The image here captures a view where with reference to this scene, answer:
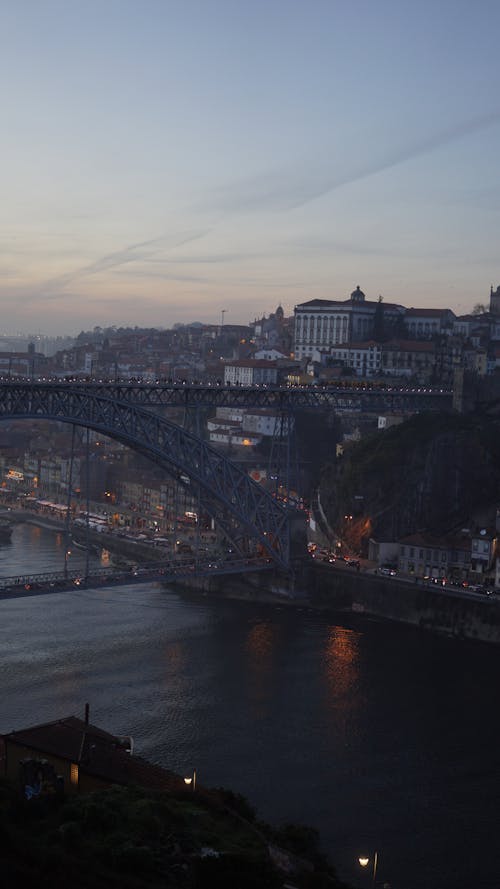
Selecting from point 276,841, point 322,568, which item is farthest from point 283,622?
point 276,841

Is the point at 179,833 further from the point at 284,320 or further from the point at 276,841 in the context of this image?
the point at 284,320

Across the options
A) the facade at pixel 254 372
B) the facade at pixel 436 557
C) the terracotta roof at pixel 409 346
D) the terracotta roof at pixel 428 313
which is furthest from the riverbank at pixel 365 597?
the terracotta roof at pixel 428 313

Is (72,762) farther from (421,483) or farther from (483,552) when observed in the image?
(421,483)

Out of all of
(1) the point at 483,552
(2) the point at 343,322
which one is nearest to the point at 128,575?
(1) the point at 483,552

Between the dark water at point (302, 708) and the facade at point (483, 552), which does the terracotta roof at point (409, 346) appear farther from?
the dark water at point (302, 708)

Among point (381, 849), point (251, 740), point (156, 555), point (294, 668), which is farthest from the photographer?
point (156, 555)

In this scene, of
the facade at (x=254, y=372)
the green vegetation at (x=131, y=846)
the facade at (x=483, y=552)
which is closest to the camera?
the green vegetation at (x=131, y=846)
